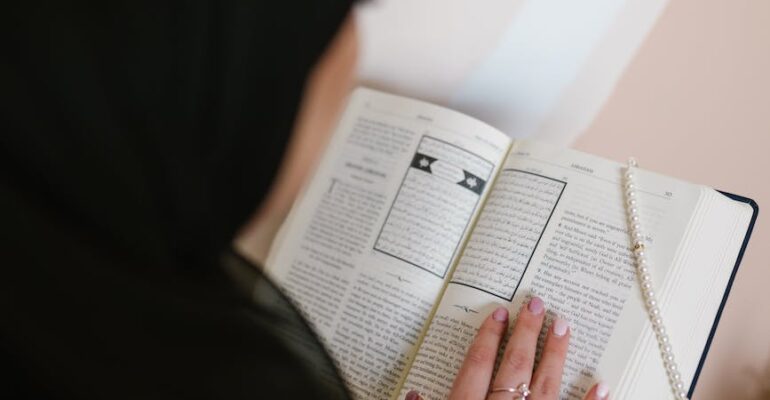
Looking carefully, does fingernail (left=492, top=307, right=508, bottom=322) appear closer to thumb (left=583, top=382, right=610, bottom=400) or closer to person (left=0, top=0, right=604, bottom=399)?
thumb (left=583, top=382, right=610, bottom=400)

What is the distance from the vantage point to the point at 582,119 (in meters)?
0.75

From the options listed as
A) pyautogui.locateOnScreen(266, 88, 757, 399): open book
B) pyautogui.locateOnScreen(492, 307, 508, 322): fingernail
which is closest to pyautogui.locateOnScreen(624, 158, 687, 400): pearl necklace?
pyautogui.locateOnScreen(266, 88, 757, 399): open book

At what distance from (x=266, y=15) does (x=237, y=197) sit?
0.12m

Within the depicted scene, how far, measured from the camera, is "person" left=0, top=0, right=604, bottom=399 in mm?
352

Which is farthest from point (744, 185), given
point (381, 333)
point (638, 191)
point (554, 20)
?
point (381, 333)

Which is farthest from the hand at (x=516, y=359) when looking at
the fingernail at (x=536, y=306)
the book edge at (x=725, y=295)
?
the book edge at (x=725, y=295)

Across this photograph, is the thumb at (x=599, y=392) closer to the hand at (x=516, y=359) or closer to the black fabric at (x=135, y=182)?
the hand at (x=516, y=359)

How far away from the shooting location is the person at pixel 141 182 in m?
0.35

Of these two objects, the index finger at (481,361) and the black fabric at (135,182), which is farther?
the index finger at (481,361)

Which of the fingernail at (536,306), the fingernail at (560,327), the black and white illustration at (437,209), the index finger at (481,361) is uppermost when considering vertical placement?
the black and white illustration at (437,209)

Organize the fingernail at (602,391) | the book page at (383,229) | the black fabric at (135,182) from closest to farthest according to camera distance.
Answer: the black fabric at (135,182) → the fingernail at (602,391) → the book page at (383,229)

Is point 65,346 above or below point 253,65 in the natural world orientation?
below

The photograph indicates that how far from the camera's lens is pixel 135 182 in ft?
1.24

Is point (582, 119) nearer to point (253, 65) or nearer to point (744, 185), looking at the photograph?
point (744, 185)
